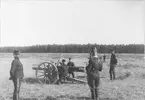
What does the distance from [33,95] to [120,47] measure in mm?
35572

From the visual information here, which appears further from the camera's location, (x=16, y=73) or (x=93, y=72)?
(x=93, y=72)

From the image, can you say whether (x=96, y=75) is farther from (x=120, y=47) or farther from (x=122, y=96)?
(x=120, y=47)

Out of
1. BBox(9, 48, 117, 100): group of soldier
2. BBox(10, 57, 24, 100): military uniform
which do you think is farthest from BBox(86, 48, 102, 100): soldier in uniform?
BBox(10, 57, 24, 100): military uniform

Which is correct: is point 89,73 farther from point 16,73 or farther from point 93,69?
point 16,73

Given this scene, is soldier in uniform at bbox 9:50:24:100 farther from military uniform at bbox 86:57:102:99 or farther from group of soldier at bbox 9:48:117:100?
military uniform at bbox 86:57:102:99

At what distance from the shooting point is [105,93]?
8766 millimetres

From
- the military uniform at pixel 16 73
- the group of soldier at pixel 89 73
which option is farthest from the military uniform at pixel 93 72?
the military uniform at pixel 16 73

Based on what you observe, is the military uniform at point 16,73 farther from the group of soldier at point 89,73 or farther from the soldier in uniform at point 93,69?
the soldier in uniform at point 93,69

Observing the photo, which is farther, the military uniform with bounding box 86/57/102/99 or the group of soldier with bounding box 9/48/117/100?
the military uniform with bounding box 86/57/102/99

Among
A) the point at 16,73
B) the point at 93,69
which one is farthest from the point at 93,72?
the point at 16,73

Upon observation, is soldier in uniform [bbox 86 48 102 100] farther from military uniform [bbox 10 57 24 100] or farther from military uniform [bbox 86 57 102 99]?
military uniform [bbox 10 57 24 100]

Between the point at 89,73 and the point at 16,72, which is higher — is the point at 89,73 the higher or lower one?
the lower one

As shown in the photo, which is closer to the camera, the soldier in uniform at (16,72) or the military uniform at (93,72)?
the soldier in uniform at (16,72)

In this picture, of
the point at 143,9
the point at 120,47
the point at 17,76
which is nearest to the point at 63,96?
the point at 17,76
